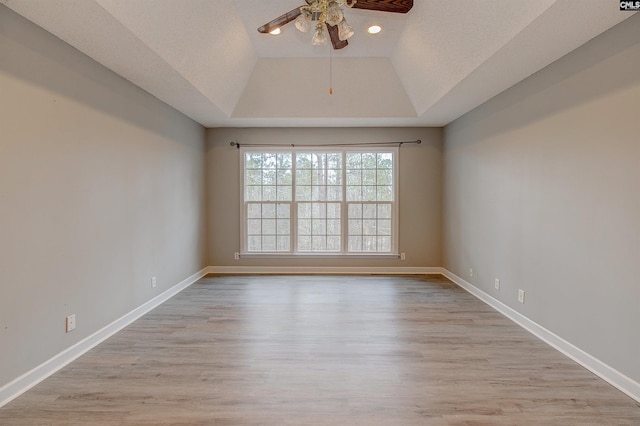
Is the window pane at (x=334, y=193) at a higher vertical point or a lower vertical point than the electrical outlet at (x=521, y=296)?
higher

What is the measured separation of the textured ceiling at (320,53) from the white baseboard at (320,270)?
2326mm

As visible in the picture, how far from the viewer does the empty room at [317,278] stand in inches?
74.1

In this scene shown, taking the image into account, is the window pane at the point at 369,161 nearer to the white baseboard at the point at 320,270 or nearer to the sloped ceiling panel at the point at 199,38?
the white baseboard at the point at 320,270

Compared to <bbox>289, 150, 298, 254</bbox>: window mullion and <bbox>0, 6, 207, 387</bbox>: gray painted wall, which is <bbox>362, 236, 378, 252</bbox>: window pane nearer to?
<bbox>289, 150, 298, 254</bbox>: window mullion

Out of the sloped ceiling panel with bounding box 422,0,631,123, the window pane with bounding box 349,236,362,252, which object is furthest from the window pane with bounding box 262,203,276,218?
the sloped ceiling panel with bounding box 422,0,631,123

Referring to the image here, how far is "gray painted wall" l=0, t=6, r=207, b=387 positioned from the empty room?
0.02 m

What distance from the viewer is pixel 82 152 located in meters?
2.43

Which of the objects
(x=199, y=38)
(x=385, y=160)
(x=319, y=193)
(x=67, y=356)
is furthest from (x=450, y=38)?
(x=67, y=356)

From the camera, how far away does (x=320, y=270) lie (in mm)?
4996

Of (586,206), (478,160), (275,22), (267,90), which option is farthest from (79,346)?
(478,160)

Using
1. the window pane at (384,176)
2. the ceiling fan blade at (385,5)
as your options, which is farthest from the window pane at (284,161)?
the ceiling fan blade at (385,5)

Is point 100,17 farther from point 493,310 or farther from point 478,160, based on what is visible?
point 493,310

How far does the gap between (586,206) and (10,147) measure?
3971 mm

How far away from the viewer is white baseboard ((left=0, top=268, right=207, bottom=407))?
6.17 feet
